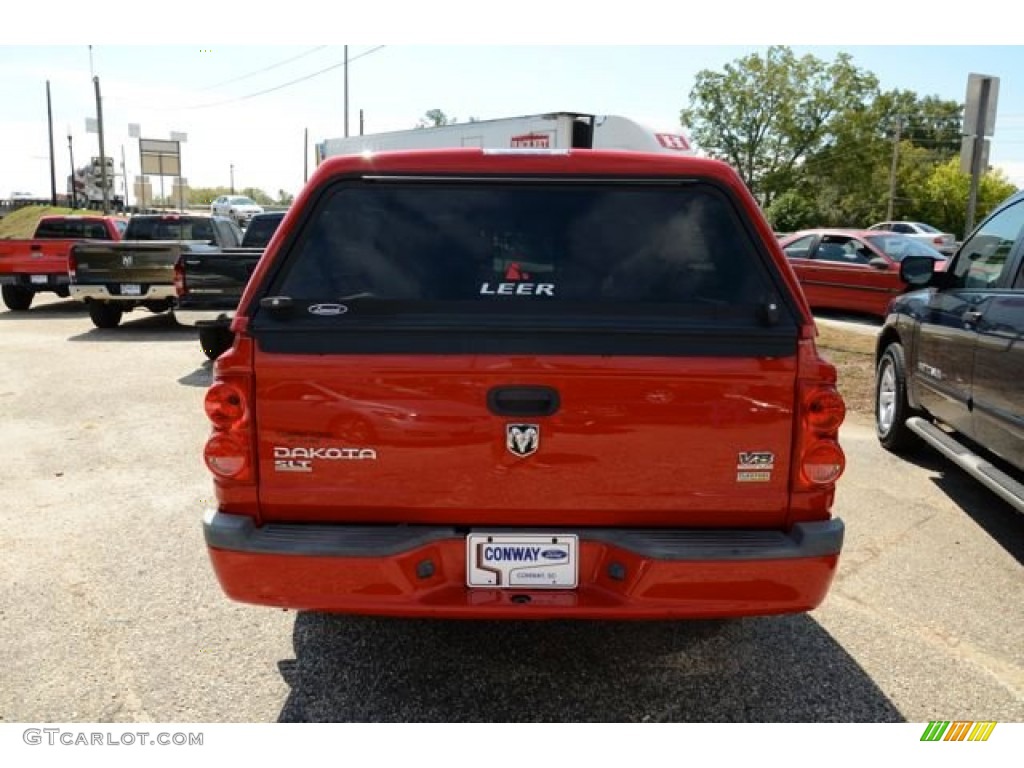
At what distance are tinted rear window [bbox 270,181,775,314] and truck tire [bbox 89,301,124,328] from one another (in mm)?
11808

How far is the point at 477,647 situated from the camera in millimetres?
3270

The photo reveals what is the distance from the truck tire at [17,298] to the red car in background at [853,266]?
14.2 meters

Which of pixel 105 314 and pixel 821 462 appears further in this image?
pixel 105 314

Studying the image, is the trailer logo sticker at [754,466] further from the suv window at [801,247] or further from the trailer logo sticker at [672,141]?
the suv window at [801,247]

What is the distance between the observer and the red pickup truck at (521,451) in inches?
99.3

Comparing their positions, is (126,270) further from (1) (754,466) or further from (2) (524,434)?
(1) (754,466)

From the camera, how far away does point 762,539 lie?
258 cm

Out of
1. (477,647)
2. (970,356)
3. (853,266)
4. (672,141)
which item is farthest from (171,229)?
(970,356)

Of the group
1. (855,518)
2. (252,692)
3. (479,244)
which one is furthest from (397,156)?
(855,518)

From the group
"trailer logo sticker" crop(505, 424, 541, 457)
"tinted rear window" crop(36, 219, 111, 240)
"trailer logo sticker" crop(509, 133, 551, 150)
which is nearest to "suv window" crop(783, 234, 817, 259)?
"trailer logo sticker" crop(509, 133, 551, 150)

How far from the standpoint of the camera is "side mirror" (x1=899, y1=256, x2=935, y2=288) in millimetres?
5328

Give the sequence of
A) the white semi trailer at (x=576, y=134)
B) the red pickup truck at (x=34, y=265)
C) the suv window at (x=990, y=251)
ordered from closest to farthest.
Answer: the suv window at (x=990, y=251), the white semi trailer at (x=576, y=134), the red pickup truck at (x=34, y=265)

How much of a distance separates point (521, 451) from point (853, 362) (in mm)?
8328

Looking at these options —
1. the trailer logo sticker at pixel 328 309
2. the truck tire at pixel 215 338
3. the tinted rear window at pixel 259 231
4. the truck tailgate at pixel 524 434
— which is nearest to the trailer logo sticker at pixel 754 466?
the truck tailgate at pixel 524 434
